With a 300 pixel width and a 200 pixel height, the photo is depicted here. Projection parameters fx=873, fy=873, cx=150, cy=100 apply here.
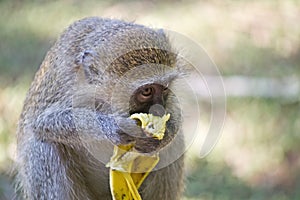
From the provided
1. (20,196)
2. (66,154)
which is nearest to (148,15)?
(20,196)

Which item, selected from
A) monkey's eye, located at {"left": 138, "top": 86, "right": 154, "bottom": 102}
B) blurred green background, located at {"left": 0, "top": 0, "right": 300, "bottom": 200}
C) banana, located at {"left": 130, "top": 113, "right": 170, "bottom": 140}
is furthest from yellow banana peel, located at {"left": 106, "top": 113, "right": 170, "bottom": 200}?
blurred green background, located at {"left": 0, "top": 0, "right": 300, "bottom": 200}

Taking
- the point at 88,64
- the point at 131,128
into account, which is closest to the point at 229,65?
the point at 88,64

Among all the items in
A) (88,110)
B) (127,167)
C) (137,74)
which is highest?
(137,74)

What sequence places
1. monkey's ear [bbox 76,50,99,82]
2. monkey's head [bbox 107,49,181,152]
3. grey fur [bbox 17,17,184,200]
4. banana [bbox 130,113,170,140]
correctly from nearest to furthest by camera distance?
Answer: banana [bbox 130,113,170,140]
monkey's head [bbox 107,49,181,152]
grey fur [bbox 17,17,184,200]
monkey's ear [bbox 76,50,99,82]

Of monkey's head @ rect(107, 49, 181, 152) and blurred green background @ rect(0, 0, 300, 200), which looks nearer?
monkey's head @ rect(107, 49, 181, 152)

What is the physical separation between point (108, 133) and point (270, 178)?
2437 mm

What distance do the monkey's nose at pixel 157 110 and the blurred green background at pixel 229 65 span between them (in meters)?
1.61

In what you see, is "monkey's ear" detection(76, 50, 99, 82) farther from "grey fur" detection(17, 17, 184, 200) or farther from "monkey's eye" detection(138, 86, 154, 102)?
"monkey's eye" detection(138, 86, 154, 102)

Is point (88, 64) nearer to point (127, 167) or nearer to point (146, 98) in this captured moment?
point (146, 98)

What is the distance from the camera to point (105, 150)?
5039 mm

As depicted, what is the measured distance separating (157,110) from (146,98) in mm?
110

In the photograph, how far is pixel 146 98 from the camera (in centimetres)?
475

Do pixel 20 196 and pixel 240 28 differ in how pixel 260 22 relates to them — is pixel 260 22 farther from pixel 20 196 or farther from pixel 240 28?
pixel 20 196

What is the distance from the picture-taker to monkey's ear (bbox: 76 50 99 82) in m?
4.95
